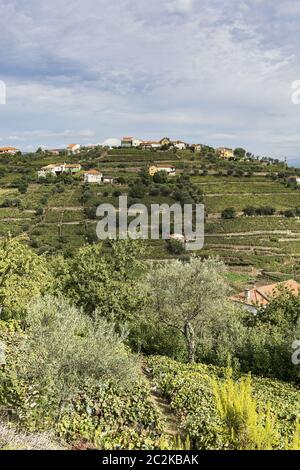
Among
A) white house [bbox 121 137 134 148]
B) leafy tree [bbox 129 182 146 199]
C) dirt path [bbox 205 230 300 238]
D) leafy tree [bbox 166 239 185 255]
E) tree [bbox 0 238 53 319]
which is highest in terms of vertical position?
white house [bbox 121 137 134 148]

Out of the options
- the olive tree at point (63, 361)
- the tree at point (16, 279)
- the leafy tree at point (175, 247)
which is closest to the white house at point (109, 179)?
the leafy tree at point (175, 247)

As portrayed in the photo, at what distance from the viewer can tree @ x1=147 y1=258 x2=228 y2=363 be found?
2092cm

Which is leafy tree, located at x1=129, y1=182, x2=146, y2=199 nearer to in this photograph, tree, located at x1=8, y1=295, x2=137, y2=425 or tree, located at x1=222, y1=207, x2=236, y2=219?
tree, located at x1=222, y1=207, x2=236, y2=219

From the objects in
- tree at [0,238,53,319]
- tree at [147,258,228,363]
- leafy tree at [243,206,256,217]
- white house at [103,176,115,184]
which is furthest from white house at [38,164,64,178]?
tree at [0,238,53,319]

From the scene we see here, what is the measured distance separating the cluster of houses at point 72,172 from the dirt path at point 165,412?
105025mm

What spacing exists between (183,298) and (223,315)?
2784 millimetres

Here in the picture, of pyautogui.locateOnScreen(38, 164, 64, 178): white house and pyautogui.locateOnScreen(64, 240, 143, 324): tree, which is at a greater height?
pyautogui.locateOnScreen(38, 164, 64, 178): white house

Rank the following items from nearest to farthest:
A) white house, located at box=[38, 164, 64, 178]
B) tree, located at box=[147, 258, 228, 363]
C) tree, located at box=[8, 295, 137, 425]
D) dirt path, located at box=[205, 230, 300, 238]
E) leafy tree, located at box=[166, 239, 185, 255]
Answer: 1. tree, located at box=[8, 295, 137, 425]
2. tree, located at box=[147, 258, 228, 363]
3. leafy tree, located at box=[166, 239, 185, 255]
4. dirt path, located at box=[205, 230, 300, 238]
5. white house, located at box=[38, 164, 64, 178]

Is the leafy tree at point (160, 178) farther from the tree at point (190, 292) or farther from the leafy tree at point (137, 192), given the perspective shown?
the tree at point (190, 292)

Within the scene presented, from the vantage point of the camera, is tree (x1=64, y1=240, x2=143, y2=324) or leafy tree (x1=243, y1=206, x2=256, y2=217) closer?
tree (x1=64, y1=240, x2=143, y2=324)
